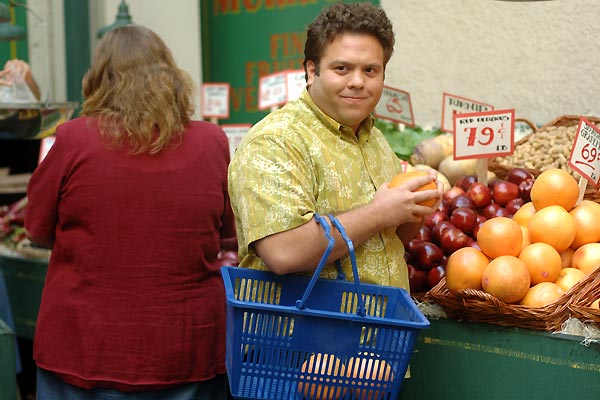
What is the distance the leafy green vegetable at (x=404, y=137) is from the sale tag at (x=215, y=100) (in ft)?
3.54

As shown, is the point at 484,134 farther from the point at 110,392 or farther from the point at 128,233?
the point at 110,392

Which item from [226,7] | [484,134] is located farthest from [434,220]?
[226,7]

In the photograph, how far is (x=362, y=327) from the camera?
2461 millimetres

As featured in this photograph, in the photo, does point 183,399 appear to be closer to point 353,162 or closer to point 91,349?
point 91,349

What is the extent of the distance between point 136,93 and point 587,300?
1651 mm

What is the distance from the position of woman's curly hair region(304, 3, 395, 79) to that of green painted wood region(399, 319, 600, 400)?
1112 mm

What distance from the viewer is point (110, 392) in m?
3.09

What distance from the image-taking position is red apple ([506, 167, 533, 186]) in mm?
3914

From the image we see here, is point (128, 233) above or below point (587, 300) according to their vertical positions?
above

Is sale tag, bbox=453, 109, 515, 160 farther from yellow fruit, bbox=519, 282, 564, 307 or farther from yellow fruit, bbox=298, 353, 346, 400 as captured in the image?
yellow fruit, bbox=298, 353, 346, 400

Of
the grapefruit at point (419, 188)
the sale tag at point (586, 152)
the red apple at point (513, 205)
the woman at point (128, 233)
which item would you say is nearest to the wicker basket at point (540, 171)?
the sale tag at point (586, 152)

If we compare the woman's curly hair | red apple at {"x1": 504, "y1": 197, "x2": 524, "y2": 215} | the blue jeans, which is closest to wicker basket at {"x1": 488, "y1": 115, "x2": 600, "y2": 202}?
red apple at {"x1": 504, "y1": 197, "x2": 524, "y2": 215}

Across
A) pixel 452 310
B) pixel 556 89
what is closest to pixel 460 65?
pixel 556 89

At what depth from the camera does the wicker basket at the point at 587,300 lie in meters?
2.92
